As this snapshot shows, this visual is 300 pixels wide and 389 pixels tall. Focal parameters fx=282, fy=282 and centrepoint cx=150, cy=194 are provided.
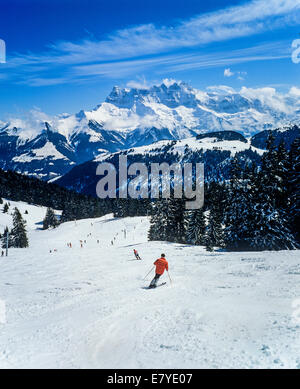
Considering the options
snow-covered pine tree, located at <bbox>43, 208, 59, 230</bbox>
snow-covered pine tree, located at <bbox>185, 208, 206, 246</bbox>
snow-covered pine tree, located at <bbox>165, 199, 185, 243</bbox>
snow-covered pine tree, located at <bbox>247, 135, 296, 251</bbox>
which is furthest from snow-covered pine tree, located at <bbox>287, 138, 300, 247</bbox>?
snow-covered pine tree, located at <bbox>43, 208, 59, 230</bbox>

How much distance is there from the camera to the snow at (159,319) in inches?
290

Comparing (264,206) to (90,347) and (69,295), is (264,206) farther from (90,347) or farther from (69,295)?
(90,347)

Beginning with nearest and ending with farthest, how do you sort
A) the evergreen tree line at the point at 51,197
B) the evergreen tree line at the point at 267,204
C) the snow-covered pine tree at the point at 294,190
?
the snow-covered pine tree at the point at 294,190 → the evergreen tree line at the point at 267,204 → the evergreen tree line at the point at 51,197

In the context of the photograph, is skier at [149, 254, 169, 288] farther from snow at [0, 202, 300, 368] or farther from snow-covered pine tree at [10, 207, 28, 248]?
snow-covered pine tree at [10, 207, 28, 248]

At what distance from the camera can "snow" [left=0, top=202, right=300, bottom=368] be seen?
738 cm

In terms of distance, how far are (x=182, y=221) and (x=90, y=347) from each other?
47.5m

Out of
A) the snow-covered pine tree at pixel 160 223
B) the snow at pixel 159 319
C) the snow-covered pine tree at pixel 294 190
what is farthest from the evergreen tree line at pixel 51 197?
the snow at pixel 159 319

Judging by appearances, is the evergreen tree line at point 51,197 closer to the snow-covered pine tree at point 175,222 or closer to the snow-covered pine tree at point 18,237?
the snow-covered pine tree at point 18,237

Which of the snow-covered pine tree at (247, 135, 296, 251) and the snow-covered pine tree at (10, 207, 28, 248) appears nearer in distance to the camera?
the snow-covered pine tree at (247, 135, 296, 251)

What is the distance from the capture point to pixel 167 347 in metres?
7.86

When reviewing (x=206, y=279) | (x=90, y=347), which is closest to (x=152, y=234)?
(x=206, y=279)

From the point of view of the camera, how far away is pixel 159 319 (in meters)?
10.0

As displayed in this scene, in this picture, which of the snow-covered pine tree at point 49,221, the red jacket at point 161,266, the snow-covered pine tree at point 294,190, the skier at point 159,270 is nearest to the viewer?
the skier at point 159,270
